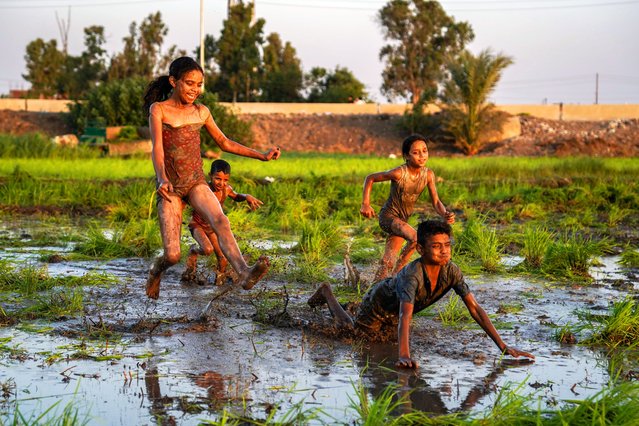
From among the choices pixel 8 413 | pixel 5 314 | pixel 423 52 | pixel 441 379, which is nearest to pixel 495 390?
pixel 441 379

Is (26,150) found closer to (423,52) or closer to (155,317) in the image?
(155,317)

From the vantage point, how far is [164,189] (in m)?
6.11

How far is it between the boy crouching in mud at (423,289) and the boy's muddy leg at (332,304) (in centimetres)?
24

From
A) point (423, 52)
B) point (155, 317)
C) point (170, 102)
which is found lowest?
point (155, 317)

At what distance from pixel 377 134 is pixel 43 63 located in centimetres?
2576

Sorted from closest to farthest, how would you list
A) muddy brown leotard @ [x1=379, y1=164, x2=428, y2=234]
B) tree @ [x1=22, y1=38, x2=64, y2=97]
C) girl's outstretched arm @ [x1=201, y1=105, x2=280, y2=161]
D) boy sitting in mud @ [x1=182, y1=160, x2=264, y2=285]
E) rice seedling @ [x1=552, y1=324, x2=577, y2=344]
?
rice seedling @ [x1=552, y1=324, x2=577, y2=344] < girl's outstretched arm @ [x1=201, y1=105, x2=280, y2=161] < muddy brown leotard @ [x1=379, y1=164, x2=428, y2=234] < boy sitting in mud @ [x1=182, y1=160, x2=264, y2=285] < tree @ [x1=22, y1=38, x2=64, y2=97]

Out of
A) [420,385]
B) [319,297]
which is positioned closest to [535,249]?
[319,297]

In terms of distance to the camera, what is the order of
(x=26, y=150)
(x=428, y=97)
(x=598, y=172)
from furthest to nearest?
(x=428, y=97) < (x=26, y=150) < (x=598, y=172)

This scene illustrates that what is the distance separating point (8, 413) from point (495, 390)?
7.88ft

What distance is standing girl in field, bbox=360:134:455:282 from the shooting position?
7.51 m

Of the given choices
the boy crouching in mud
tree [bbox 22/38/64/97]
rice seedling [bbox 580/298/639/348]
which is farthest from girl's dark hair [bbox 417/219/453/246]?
tree [bbox 22/38/64/97]

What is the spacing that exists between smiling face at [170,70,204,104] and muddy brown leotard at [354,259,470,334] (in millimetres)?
1857

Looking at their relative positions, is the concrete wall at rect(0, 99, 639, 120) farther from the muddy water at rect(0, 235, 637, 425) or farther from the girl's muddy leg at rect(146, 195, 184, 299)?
the girl's muddy leg at rect(146, 195, 184, 299)

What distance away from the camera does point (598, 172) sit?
21.4 meters
